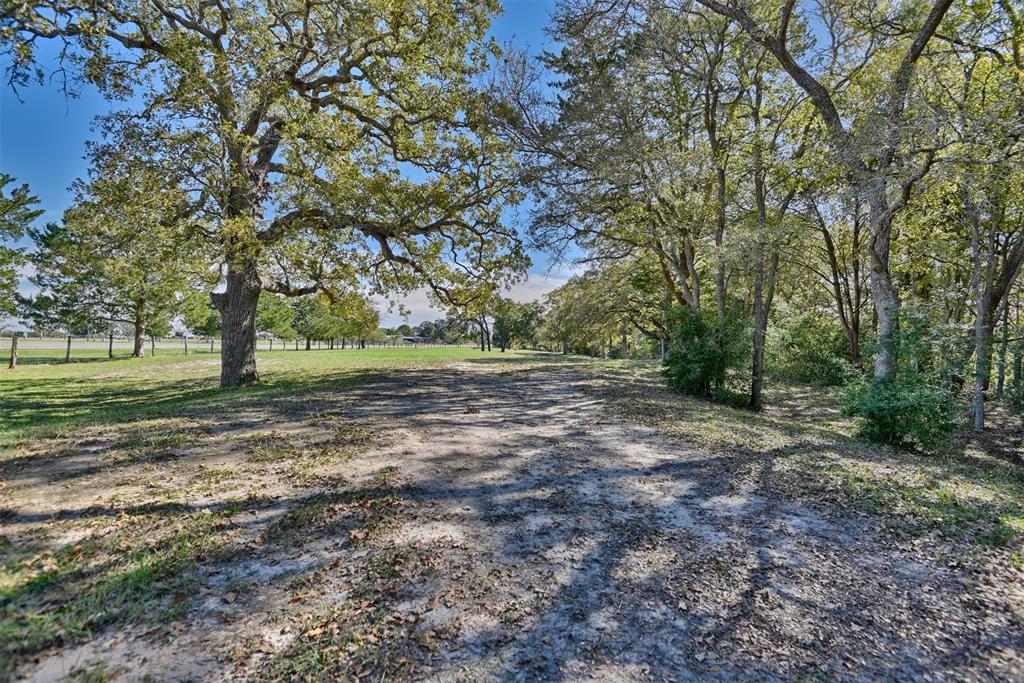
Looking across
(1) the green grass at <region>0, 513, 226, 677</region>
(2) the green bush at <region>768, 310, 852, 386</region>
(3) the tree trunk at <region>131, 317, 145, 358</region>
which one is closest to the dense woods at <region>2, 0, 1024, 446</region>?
(2) the green bush at <region>768, 310, 852, 386</region>

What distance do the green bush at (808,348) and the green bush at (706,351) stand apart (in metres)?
8.70

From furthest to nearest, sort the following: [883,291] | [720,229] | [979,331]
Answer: [720,229], [979,331], [883,291]

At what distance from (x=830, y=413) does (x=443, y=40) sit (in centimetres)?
1393

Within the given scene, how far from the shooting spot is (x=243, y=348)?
36.2 ft

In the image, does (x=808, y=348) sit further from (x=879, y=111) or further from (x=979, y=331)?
(x=879, y=111)

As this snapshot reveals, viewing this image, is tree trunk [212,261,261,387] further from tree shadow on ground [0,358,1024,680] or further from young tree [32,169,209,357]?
tree shadow on ground [0,358,1024,680]

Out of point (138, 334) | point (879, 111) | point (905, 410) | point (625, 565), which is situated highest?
point (879, 111)

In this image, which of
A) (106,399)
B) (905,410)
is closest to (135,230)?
(106,399)

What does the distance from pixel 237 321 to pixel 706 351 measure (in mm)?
12263

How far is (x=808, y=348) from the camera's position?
1925 cm

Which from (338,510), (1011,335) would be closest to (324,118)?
(338,510)

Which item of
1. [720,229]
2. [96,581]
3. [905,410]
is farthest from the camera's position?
[720,229]

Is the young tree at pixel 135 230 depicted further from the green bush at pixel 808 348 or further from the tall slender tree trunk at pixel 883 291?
the green bush at pixel 808 348

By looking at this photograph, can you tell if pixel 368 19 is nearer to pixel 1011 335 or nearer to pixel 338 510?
pixel 338 510
